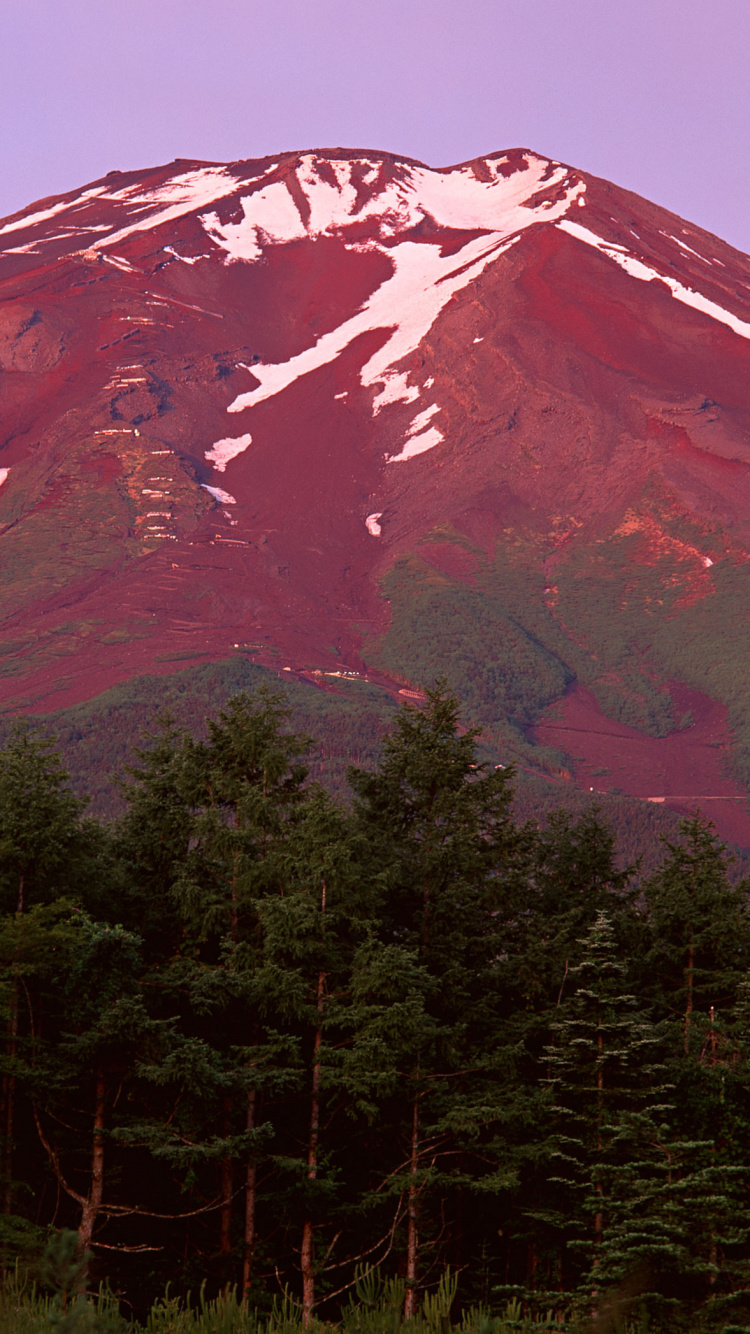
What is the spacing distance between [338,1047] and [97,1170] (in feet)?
19.7

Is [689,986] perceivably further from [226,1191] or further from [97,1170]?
[97,1170]

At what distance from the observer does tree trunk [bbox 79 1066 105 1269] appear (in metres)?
18.1

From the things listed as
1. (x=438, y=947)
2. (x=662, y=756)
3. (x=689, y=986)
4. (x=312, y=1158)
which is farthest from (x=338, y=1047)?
(x=662, y=756)

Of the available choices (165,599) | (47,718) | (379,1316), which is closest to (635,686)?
(165,599)

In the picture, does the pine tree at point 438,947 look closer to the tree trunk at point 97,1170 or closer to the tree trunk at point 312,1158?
the tree trunk at point 312,1158

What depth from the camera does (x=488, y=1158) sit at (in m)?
24.9

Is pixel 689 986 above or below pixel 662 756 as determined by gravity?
below

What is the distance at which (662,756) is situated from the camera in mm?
172625

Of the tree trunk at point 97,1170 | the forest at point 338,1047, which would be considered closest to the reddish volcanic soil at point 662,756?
the forest at point 338,1047

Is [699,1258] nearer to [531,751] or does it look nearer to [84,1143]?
[84,1143]

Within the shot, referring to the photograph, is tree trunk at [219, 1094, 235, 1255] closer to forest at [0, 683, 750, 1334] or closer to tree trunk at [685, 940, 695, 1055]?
forest at [0, 683, 750, 1334]

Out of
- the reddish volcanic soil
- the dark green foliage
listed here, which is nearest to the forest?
the reddish volcanic soil

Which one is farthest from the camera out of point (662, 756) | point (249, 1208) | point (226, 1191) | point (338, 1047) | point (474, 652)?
point (474, 652)

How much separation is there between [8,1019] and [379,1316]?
1633cm
